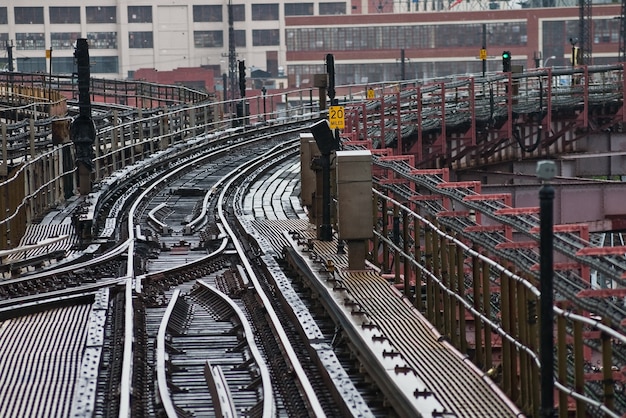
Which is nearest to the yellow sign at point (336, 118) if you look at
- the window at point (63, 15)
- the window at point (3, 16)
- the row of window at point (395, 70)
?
the row of window at point (395, 70)

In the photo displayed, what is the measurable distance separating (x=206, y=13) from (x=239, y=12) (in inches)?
124

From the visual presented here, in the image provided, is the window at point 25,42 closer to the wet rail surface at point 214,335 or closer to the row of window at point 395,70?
the row of window at point 395,70

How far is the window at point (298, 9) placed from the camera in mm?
112500

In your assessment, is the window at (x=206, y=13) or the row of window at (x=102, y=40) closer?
the window at (x=206, y=13)

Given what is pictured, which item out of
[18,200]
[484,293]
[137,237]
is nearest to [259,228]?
[137,237]

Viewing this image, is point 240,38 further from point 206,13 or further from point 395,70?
point 395,70

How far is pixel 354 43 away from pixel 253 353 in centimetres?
9204

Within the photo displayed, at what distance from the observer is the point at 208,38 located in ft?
360

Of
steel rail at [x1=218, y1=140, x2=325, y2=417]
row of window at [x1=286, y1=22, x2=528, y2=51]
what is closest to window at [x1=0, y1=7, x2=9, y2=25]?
row of window at [x1=286, y1=22, x2=528, y2=51]

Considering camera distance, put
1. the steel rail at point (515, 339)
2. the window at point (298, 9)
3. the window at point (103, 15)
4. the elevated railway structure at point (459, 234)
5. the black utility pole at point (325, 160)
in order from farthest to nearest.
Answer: the window at point (298, 9)
the window at point (103, 15)
the black utility pole at point (325, 160)
the elevated railway structure at point (459, 234)
the steel rail at point (515, 339)

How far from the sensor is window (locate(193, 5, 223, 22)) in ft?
355

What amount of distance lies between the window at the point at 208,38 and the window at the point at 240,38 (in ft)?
4.59

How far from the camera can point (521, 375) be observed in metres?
10.4

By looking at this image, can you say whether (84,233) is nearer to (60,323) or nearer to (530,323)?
(60,323)
